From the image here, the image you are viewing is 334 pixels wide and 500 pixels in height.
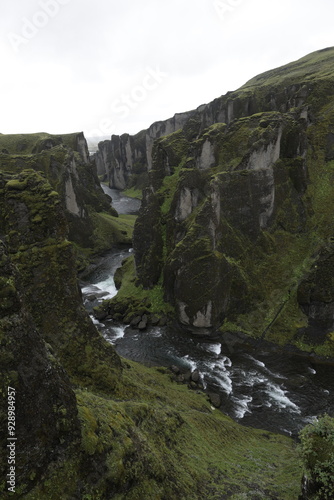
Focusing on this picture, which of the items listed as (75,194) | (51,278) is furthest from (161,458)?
(75,194)

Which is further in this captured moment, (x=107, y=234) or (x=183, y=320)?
(x=107, y=234)

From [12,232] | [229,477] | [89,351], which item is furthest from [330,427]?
[12,232]

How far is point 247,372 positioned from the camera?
33.0 metres

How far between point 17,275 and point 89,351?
1015 cm

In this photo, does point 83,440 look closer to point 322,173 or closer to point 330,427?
point 330,427

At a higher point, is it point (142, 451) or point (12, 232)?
point (12, 232)

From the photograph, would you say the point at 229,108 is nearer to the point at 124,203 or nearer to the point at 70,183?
the point at 70,183

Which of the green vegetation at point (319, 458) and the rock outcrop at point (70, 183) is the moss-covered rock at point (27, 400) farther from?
the rock outcrop at point (70, 183)

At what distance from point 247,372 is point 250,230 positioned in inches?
812

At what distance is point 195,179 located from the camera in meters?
44.7

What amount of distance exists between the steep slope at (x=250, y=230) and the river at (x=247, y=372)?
258cm

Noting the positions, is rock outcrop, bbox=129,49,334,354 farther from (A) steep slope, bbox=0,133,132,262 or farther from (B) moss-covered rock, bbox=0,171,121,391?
(A) steep slope, bbox=0,133,132,262

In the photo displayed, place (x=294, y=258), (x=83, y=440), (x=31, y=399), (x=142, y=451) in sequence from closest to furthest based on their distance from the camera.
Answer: (x=31, y=399), (x=83, y=440), (x=142, y=451), (x=294, y=258)

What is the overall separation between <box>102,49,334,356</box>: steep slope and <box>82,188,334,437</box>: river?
8.47 feet
